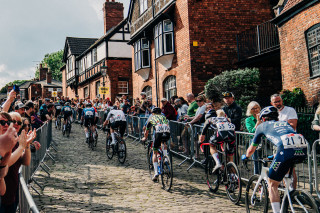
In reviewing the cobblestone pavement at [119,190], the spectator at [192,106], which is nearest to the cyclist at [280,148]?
the cobblestone pavement at [119,190]

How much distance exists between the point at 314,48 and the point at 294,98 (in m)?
2.09

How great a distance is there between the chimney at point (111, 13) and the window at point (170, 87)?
17.1 metres

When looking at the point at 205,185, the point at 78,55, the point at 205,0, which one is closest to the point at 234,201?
the point at 205,185

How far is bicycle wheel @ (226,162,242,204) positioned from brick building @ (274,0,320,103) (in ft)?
25.8

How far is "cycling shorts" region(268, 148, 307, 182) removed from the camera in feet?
16.1

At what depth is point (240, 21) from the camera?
65.8 feet

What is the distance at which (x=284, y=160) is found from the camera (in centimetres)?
498

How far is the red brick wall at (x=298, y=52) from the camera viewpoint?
45.9ft

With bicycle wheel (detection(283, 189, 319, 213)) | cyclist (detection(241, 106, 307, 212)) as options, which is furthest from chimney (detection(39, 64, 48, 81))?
bicycle wheel (detection(283, 189, 319, 213))

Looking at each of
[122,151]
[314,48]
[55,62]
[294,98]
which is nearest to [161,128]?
[122,151]

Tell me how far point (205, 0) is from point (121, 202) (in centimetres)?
1468

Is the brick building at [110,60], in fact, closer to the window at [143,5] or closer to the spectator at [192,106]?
the window at [143,5]

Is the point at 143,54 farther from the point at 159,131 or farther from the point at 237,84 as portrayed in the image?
the point at 159,131

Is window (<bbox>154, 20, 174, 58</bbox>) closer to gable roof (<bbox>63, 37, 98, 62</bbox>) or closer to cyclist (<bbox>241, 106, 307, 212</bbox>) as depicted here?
cyclist (<bbox>241, 106, 307, 212</bbox>)
